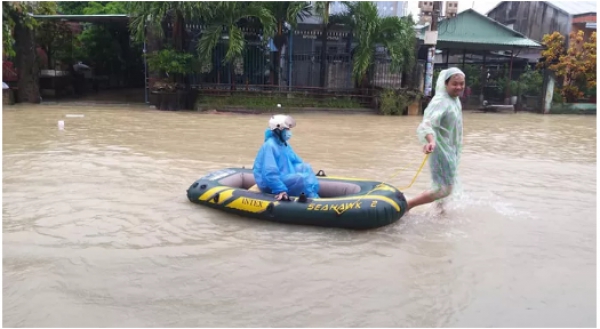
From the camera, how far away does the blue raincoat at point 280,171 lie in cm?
489

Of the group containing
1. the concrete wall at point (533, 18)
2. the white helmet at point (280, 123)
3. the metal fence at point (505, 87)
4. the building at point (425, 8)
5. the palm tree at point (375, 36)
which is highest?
the concrete wall at point (533, 18)

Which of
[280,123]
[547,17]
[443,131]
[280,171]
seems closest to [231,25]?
[280,123]

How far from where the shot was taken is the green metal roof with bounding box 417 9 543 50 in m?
18.3

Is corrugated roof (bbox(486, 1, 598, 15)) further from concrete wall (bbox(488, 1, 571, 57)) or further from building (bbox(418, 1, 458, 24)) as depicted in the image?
building (bbox(418, 1, 458, 24))

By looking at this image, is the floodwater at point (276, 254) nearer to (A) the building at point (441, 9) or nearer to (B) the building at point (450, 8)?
(A) the building at point (441, 9)

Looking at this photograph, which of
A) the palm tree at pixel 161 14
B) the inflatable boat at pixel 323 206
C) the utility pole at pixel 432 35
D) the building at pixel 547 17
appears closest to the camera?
the inflatable boat at pixel 323 206

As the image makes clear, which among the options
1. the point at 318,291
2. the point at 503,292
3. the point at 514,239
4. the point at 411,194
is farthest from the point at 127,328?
the point at 411,194

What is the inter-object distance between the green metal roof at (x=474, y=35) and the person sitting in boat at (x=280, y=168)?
1441 cm

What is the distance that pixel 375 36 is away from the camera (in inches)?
629

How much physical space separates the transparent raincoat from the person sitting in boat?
1181 millimetres

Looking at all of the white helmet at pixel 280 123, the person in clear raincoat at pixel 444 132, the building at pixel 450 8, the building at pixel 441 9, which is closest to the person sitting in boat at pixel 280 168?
the white helmet at pixel 280 123

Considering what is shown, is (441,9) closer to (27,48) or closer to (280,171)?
(27,48)

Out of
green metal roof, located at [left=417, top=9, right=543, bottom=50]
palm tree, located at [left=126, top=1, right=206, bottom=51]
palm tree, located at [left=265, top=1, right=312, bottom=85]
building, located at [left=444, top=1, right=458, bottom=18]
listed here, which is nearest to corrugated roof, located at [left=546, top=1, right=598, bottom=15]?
green metal roof, located at [left=417, top=9, right=543, bottom=50]

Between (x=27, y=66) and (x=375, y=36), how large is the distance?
11.1 metres
